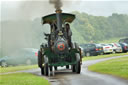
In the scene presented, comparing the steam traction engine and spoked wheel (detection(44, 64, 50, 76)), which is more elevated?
the steam traction engine

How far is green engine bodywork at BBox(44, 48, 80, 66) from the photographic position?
18528mm

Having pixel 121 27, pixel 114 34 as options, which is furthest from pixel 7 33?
pixel 121 27

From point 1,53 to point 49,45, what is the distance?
84.7 ft

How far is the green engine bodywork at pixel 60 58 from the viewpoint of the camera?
729 inches

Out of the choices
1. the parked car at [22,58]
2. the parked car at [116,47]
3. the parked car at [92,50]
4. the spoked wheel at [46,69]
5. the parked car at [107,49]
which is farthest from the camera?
the parked car at [116,47]

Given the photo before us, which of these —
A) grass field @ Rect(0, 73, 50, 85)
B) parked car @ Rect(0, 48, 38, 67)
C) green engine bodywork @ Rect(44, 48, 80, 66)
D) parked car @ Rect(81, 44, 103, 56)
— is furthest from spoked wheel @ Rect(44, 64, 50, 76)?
parked car @ Rect(81, 44, 103, 56)

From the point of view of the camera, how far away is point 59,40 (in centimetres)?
1823

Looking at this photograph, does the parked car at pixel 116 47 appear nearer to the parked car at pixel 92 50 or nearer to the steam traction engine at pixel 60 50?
the parked car at pixel 92 50

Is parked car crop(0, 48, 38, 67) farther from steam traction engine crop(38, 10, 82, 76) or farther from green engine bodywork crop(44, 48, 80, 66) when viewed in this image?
green engine bodywork crop(44, 48, 80, 66)

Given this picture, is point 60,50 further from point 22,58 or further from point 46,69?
point 22,58

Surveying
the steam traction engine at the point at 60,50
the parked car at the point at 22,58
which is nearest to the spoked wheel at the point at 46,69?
the steam traction engine at the point at 60,50

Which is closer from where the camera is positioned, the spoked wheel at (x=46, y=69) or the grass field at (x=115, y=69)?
the grass field at (x=115, y=69)

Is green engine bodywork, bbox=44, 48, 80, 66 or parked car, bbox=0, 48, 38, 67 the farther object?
parked car, bbox=0, 48, 38, 67

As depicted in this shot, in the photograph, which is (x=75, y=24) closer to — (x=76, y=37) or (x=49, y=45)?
(x=76, y=37)
